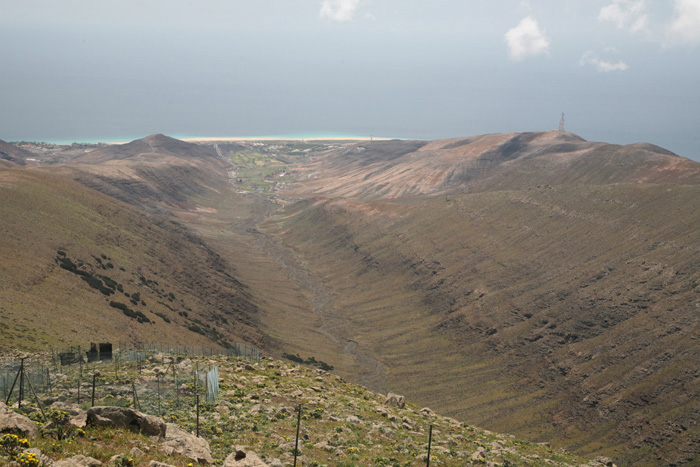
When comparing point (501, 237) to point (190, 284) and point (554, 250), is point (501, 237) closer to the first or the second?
point (554, 250)

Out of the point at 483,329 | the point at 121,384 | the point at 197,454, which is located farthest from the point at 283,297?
the point at 197,454

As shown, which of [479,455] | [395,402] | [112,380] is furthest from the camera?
[395,402]

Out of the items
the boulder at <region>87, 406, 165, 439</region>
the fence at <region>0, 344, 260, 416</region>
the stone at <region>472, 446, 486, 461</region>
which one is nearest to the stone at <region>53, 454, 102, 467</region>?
the boulder at <region>87, 406, 165, 439</region>

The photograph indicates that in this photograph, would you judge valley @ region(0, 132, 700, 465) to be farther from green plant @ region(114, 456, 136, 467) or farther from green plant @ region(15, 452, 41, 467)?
green plant @ region(15, 452, 41, 467)

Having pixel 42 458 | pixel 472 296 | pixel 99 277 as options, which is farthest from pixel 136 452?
pixel 472 296

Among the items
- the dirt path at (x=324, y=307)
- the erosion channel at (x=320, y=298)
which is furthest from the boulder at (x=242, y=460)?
Answer: the erosion channel at (x=320, y=298)

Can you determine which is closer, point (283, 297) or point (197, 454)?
point (197, 454)

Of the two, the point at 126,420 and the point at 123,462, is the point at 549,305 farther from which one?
the point at 123,462
